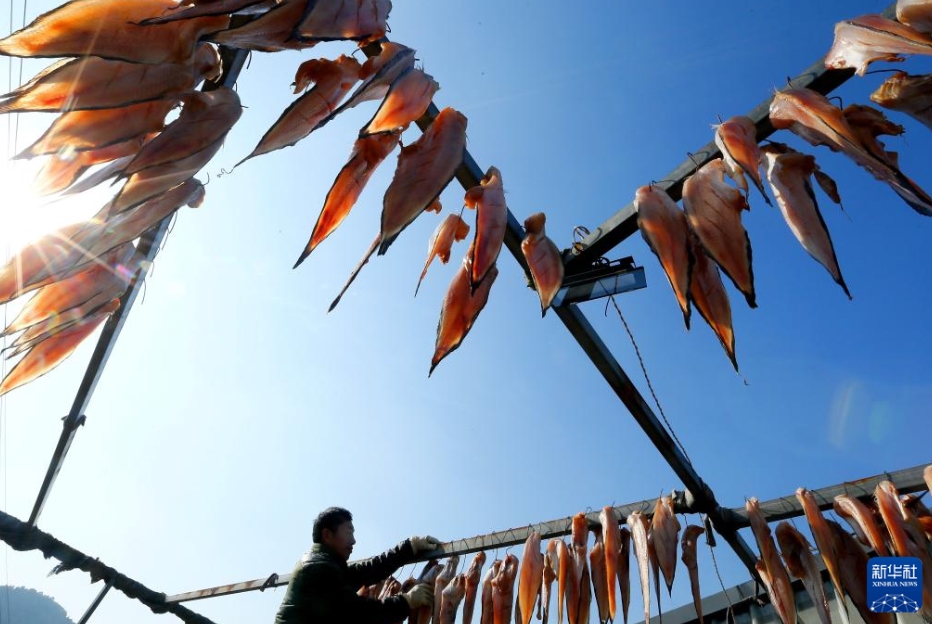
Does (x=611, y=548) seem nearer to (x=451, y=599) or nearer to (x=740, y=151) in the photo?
(x=451, y=599)

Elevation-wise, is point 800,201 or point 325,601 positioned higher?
point 800,201

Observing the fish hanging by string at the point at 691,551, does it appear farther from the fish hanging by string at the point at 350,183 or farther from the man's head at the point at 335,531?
the fish hanging by string at the point at 350,183

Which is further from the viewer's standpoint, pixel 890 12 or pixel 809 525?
pixel 809 525

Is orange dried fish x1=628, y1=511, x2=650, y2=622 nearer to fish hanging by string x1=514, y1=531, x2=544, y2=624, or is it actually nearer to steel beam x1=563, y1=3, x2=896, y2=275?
fish hanging by string x1=514, y1=531, x2=544, y2=624

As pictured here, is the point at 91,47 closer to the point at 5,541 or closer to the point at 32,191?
the point at 32,191

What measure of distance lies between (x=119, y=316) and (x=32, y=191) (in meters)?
2.15

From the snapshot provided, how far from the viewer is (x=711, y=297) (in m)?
1.45

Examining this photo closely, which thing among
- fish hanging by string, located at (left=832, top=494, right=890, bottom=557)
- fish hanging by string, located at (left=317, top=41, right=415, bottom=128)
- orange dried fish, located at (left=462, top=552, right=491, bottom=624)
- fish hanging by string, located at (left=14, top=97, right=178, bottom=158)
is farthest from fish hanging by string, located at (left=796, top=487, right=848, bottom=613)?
fish hanging by string, located at (left=14, top=97, right=178, bottom=158)

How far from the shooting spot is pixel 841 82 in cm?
183

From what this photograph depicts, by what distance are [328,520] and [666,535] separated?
2079 millimetres

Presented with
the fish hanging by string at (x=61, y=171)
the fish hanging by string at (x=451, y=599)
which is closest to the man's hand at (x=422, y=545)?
the fish hanging by string at (x=451, y=599)

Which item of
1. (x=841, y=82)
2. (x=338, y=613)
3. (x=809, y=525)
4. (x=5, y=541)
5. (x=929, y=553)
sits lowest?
(x=338, y=613)

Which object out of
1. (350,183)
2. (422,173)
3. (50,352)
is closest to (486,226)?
(422,173)

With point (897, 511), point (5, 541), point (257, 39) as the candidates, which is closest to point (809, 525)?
point (897, 511)
